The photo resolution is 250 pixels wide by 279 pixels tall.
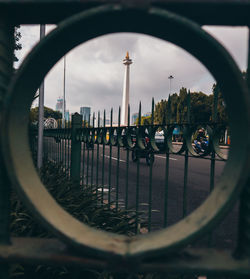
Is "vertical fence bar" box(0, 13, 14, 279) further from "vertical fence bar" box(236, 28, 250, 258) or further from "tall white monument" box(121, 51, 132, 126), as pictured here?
"tall white monument" box(121, 51, 132, 126)

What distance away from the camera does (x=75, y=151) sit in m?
3.56

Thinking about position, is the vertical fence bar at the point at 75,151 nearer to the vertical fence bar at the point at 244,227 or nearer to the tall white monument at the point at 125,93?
the vertical fence bar at the point at 244,227

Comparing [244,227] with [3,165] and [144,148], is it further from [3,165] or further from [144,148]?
[144,148]

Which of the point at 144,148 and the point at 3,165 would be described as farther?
the point at 144,148

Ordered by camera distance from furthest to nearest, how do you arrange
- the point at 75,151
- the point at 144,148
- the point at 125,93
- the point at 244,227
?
the point at 125,93 → the point at 75,151 → the point at 144,148 → the point at 244,227

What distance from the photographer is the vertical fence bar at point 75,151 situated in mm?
3502

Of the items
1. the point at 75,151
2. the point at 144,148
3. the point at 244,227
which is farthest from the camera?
the point at 75,151

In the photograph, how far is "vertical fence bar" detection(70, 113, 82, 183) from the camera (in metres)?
3.50

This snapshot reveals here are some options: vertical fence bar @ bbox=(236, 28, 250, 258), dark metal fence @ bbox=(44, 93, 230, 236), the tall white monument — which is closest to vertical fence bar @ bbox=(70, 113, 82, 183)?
dark metal fence @ bbox=(44, 93, 230, 236)

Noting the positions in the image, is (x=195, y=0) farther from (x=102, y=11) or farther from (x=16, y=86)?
(x=16, y=86)

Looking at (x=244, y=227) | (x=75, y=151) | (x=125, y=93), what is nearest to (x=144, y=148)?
(x=244, y=227)

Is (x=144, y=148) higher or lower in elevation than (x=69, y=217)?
higher

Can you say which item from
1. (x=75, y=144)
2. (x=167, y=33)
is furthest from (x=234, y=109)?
(x=75, y=144)

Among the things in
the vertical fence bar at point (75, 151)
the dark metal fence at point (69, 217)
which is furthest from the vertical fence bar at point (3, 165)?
the vertical fence bar at point (75, 151)
